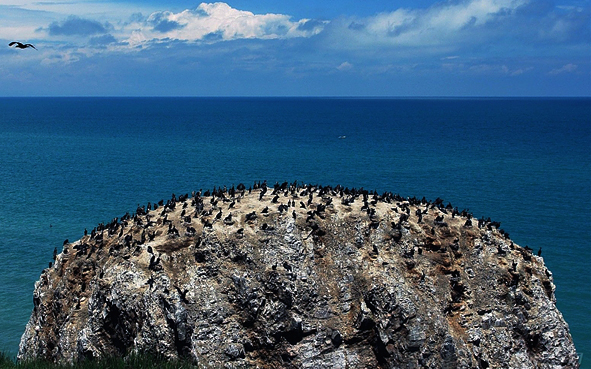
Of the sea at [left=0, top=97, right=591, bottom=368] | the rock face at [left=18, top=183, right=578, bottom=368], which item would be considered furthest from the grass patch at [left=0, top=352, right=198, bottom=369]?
the sea at [left=0, top=97, right=591, bottom=368]

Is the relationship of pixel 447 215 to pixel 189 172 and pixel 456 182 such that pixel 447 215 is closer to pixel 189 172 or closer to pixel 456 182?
pixel 456 182

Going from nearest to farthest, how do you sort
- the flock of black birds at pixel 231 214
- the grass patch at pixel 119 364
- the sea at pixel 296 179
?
the grass patch at pixel 119 364, the flock of black birds at pixel 231 214, the sea at pixel 296 179

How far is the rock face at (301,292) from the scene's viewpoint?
39.9 m

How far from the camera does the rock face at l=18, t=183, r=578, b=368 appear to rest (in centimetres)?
3994

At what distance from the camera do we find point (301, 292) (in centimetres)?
4106

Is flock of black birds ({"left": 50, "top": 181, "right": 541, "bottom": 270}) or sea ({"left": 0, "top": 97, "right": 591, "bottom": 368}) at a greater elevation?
flock of black birds ({"left": 50, "top": 181, "right": 541, "bottom": 270})

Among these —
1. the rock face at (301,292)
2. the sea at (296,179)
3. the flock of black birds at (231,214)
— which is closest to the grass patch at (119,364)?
the rock face at (301,292)

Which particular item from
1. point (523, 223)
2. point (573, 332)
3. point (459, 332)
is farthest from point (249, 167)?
point (459, 332)

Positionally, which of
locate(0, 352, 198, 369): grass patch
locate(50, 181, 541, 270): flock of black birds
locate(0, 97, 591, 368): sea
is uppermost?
locate(50, 181, 541, 270): flock of black birds

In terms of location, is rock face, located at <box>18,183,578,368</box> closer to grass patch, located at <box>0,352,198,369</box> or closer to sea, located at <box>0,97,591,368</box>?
grass patch, located at <box>0,352,198,369</box>

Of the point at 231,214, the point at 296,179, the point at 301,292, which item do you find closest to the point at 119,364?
the point at 301,292

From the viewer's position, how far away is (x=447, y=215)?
49.6 metres

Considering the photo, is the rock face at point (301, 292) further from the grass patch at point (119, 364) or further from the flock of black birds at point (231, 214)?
the grass patch at point (119, 364)

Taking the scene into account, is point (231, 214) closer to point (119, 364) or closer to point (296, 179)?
point (119, 364)
